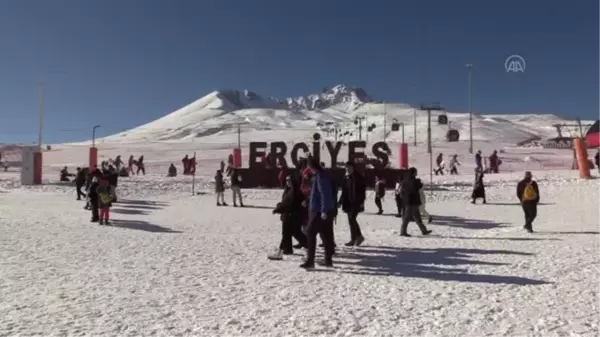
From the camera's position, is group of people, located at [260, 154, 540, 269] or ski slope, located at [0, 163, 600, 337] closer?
ski slope, located at [0, 163, 600, 337]

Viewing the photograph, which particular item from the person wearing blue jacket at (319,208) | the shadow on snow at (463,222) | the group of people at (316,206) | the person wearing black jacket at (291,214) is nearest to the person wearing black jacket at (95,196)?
the group of people at (316,206)

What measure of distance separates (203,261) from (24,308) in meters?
3.14

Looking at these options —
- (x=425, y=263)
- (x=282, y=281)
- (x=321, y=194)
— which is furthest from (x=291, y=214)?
(x=425, y=263)

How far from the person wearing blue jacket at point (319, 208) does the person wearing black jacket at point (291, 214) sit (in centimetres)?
77

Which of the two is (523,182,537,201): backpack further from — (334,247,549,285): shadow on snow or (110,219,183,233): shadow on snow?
(110,219,183,233): shadow on snow

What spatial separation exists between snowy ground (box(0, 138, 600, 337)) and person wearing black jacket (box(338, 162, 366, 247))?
0.32 m

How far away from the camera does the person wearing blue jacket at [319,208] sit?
7634mm

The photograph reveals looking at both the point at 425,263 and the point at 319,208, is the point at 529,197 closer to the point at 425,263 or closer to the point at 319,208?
the point at 425,263

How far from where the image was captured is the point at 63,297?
20.0ft

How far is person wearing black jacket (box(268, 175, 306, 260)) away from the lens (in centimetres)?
860

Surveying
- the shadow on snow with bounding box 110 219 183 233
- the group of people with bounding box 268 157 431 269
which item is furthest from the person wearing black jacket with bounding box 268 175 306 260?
the shadow on snow with bounding box 110 219 183 233

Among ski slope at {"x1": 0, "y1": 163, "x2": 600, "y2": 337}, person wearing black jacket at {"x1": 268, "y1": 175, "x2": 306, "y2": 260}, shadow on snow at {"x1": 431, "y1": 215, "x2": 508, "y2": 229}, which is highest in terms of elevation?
person wearing black jacket at {"x1": 268, "y1": 175, "x2": 306, "y2": 260}

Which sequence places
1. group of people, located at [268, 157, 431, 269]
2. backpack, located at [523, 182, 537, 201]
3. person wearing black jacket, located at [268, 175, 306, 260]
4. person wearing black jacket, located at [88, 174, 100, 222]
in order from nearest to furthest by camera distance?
group of people, located at [268, 157, 431, 269] → person wearing black jacket, located at [268, 175, 306, 260] → backpack, located at [523, 182, 537, 201] → person wearing black jacket, located at [88, 174, 100, 222]

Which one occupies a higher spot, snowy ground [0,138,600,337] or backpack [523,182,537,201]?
backpack [523,182,537,201]
